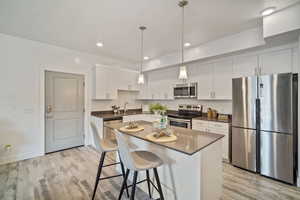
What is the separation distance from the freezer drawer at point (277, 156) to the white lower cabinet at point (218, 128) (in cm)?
63

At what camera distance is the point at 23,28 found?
2.76 metres

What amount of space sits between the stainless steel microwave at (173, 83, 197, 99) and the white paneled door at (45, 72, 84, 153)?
2830 mm

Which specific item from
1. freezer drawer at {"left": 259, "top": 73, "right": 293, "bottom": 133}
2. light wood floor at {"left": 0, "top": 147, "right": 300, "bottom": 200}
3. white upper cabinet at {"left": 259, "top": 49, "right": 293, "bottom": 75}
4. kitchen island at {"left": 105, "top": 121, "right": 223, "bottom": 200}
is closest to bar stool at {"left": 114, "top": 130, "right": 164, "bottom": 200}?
kitchen island at {"left": 105, "top": 121, "right": 223, "bottom": 200}

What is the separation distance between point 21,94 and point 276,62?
5.40m

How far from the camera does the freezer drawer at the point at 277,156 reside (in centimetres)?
232

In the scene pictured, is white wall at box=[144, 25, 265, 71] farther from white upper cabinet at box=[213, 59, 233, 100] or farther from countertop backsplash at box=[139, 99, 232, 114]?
countertop backsplash at box=[139, 99, 232, 114]

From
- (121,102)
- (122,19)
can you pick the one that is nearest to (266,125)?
(122,19)

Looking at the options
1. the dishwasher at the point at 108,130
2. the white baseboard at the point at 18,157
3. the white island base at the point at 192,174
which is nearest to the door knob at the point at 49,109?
the white baseboard at the point at 18,157

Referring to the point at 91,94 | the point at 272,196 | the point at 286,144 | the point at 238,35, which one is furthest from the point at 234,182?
the point at 91,94

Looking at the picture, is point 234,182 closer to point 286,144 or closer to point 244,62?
point 286,144

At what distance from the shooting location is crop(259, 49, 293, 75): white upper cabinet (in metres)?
2.65

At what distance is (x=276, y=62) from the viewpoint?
2.78 meters

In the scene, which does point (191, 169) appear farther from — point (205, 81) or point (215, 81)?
point (205, 81)

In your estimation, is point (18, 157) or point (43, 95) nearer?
point (18, 157)
